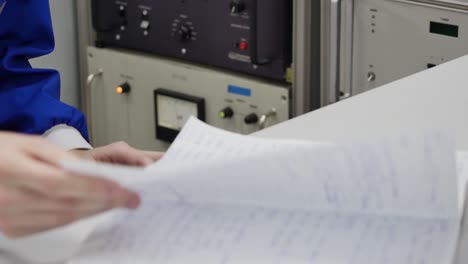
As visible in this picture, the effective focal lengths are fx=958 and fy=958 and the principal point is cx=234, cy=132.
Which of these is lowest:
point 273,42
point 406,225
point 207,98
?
point 207,98

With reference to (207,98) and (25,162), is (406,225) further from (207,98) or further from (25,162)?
(207,98)

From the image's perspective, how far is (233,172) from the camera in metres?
0.68

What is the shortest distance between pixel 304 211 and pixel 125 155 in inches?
8.8

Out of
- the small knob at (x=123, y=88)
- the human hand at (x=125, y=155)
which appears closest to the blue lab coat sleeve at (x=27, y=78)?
the human hand at (x=125, y=155)

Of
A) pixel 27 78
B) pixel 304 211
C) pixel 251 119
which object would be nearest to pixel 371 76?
pixel 251 119

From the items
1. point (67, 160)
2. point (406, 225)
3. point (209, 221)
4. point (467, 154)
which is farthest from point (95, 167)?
point (467, 154)

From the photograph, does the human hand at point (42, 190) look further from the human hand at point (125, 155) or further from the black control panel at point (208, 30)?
the black control panel at point (208, 30)

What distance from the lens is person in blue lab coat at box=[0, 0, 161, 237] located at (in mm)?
645

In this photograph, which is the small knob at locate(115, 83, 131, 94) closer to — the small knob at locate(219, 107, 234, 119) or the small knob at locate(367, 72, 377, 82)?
the small knob at locate(219, 107, 234, 119)

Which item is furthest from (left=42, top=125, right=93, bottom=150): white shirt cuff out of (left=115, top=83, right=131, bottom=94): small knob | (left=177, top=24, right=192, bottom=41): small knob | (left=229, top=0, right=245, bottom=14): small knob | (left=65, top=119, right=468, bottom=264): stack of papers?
(left=115, top=83, right=131, bottom=94): small knob

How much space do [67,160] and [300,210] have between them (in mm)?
197

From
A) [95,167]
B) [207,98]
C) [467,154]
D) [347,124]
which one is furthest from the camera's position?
[207,98]

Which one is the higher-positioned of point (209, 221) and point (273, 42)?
point (209, 221)

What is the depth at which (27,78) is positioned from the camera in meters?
1.28
